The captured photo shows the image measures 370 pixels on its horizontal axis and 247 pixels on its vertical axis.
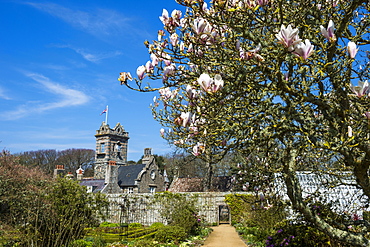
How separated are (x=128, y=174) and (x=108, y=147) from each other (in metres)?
6.53

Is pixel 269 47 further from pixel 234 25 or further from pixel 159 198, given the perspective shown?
pixel 159 198

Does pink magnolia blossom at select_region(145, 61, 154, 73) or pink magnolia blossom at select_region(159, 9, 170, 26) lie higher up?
pink magnolia blossom at select_region(159, 9, 170, 26)

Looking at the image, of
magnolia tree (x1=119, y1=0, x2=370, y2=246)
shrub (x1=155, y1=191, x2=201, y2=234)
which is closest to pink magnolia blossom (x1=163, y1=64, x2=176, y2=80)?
magnolia tree (x1=119, y1=0, x2=370, y2=246)

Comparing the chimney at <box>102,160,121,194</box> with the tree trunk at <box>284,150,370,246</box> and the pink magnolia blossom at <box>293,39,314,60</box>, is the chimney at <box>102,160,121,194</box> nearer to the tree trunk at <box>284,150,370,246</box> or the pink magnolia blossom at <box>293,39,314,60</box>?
the tree trunk at <box>284,150,370,246</box>

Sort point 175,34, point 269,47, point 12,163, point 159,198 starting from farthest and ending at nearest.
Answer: point 159,198
point 12,163
point 175,34
point 269,47

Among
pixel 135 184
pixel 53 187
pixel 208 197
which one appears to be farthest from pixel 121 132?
pixel 53 187

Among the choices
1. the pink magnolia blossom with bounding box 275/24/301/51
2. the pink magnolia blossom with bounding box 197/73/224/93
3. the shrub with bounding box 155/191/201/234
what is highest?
the pink magnolia blossom with bounding box 275/24/301/51

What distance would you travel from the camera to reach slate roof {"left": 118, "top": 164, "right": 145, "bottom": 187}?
87.0 feet

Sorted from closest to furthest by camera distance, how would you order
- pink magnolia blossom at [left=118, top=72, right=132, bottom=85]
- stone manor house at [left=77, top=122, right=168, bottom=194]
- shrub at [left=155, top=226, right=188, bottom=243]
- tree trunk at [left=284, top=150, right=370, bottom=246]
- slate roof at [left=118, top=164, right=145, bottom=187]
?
pink magnolia blossom at [left=118, top=72, right=132, bottom=85] → tree trunk at [left=284, top=150, right=370, bottom=246] → shrub at [left=155, top=226, right=188, bottom=243] → stone manor house at [left=77, top=122, right=168, bottom=194] → slate roof at [left=118, top=164, right=145, bottom=187]

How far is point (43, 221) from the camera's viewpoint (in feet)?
29.7

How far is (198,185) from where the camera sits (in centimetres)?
2609

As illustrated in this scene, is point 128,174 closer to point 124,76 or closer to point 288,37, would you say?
point 124,76

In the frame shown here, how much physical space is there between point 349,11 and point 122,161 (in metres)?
31.6

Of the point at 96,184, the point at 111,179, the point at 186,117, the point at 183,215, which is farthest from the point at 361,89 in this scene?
the point at 96,184
